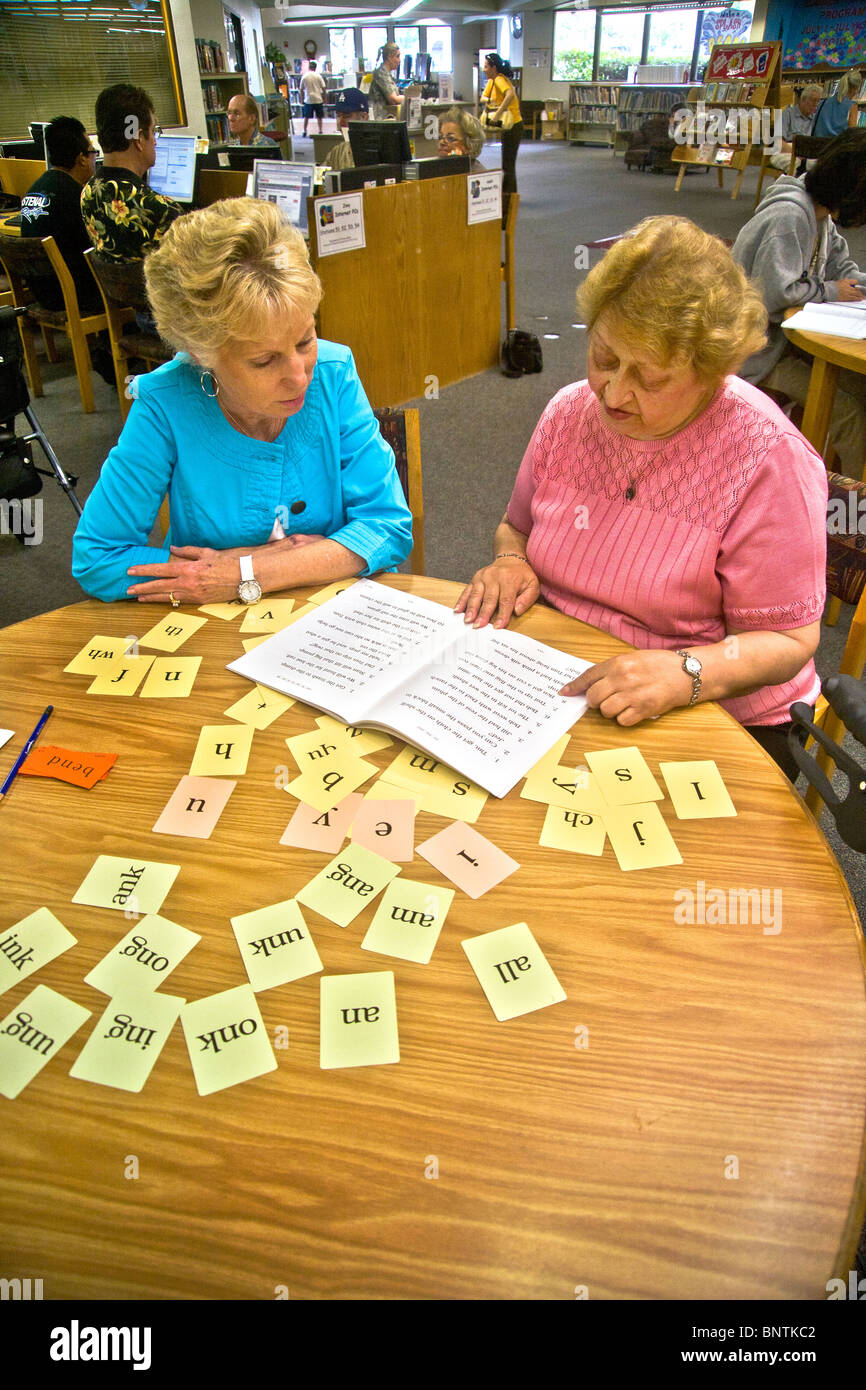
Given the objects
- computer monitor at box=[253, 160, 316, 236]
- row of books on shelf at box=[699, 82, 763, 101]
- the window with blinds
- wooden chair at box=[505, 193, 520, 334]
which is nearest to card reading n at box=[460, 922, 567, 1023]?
computer monitor at box=[253, 160, 316, 236]

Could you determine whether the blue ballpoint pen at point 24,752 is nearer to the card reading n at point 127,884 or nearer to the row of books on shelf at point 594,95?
the card reading n at point 127,884

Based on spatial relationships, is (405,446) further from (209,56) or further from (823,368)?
(209,56)

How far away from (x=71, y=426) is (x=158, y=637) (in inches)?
146

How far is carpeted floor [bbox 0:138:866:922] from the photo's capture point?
3.02m

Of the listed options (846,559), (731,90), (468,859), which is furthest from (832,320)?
(731,90)

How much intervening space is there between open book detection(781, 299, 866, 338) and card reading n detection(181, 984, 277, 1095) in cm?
272

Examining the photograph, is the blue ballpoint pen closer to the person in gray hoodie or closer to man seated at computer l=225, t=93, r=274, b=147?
the person in gray hoodie

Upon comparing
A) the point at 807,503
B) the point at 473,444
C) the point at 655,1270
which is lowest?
the point at 473,444

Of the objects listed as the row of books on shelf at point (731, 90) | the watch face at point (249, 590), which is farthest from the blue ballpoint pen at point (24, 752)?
the row of books on shelf at point (731, 90)

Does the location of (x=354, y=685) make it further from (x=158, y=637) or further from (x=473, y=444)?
(x=473, y=444)

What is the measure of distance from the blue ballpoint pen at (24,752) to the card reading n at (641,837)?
0.70 meters

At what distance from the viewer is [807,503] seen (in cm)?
117
